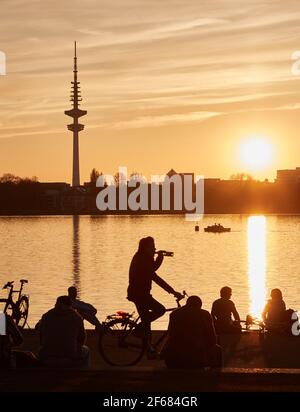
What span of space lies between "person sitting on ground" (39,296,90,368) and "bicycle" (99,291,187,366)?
5.40 ft

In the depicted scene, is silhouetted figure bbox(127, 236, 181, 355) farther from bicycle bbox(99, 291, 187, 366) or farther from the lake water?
the lake water

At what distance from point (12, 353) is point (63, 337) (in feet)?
2.85

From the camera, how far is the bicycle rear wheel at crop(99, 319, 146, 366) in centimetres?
1691

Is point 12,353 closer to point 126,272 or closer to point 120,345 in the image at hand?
point 120,345

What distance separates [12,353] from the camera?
15281 millimetres

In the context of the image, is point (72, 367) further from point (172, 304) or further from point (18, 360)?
point (172, 304)

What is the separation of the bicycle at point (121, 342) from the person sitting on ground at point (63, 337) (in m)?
1.65

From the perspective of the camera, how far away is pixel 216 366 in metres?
15.2

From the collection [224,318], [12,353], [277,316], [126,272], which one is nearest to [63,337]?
[12,353]

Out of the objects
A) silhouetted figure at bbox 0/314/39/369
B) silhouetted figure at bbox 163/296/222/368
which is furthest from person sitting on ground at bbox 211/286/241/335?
silhouetted figure at bbox 0/314/39/369

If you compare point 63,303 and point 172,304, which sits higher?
point 63,303
